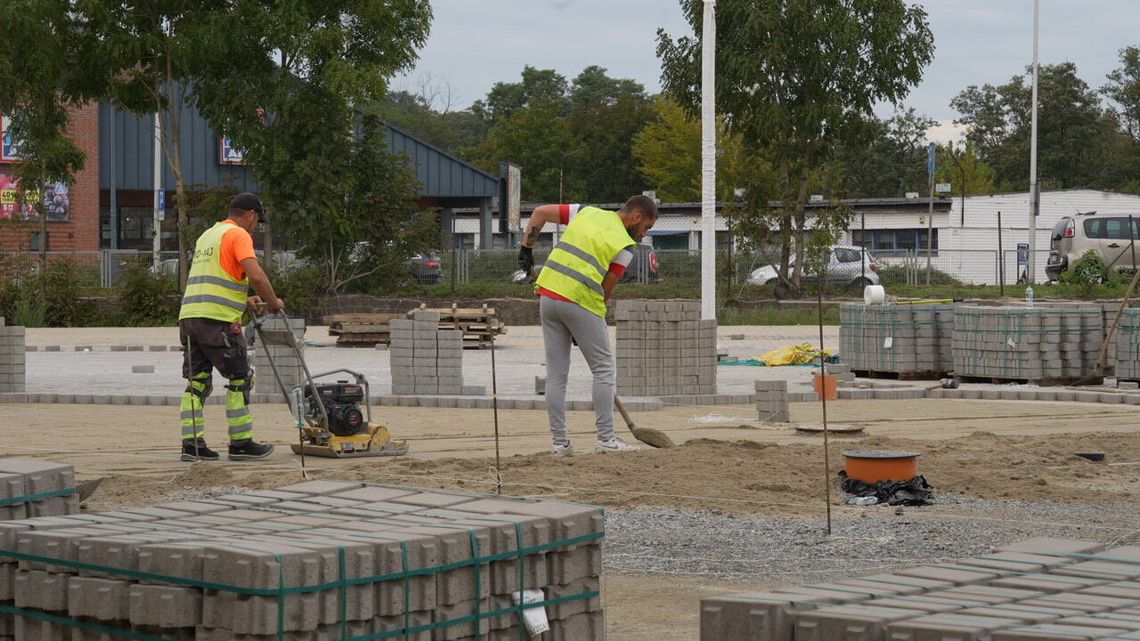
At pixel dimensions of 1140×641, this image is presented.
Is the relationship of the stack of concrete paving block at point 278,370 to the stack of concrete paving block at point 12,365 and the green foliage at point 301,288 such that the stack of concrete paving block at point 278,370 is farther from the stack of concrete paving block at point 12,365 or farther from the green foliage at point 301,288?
the green foliage at point 301,288

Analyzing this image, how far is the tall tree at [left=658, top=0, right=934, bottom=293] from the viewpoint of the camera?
34.2 m

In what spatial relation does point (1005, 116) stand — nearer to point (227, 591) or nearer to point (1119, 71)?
point (1119, 71)

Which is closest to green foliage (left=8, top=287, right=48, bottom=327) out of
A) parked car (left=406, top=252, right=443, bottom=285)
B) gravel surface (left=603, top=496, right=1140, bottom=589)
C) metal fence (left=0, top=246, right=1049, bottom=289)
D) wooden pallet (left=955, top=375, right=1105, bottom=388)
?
metal fence (left=0, top=246, right=1049, bottom=289)

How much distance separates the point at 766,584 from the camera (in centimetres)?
764

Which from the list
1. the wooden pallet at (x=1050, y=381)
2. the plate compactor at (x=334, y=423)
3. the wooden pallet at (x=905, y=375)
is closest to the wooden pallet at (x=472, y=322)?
the wooden pallet at (x=905, y=375)

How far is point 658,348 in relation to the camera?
57.0 feet

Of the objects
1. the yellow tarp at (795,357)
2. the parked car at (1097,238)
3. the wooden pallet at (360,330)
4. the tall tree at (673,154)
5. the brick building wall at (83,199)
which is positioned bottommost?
the yellow tarp at (795,357)

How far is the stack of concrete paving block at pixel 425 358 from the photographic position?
1775cm

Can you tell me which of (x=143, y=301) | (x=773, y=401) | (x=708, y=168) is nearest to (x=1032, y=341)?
(x=708, y=168)

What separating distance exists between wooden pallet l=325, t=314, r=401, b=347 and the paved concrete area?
417 mm

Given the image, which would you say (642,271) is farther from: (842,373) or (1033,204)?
(842,373)

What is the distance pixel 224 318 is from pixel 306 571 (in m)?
6.69

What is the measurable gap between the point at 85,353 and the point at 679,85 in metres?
15.1

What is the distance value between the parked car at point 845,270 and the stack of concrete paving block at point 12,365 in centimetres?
2101
